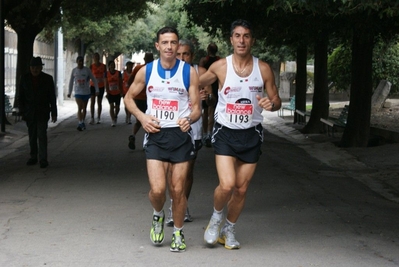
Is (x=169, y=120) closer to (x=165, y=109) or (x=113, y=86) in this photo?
(x=165, y=109)

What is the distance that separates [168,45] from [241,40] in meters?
0.63

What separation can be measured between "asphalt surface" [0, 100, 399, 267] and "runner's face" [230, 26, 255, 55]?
1749mm

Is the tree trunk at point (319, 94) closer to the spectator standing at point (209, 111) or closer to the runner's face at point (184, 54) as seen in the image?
the spectator standing at point (209, 111)

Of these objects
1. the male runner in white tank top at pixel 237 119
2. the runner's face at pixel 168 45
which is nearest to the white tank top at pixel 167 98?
the runner's face at pixel 168 45

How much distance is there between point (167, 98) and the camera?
7.70 metres

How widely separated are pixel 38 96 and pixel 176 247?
6.73 metres

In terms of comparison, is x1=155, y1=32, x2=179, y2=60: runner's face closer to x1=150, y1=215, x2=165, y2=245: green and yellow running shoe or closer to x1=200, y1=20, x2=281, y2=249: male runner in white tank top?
x1=200, y1=20, x2=281, y2=249: male runner in white tank top

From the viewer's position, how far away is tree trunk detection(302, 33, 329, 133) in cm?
2288

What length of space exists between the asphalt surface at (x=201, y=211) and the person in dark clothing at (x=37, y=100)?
0.63 m

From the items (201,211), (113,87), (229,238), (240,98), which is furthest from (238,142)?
(113,87)

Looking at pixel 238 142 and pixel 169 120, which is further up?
pixel 169 120

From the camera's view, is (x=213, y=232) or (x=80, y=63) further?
(x=80, y=63)

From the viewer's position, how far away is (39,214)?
982 cm

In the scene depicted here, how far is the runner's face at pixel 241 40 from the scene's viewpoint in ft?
25.5
